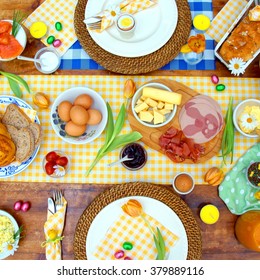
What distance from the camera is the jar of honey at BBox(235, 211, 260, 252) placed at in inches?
44.1

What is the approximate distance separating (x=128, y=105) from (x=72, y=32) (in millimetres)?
330

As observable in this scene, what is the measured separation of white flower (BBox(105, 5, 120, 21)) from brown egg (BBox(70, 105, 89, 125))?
1.09 feet

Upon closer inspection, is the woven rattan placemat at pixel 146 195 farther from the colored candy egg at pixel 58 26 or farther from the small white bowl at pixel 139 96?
the colored candy egg at pixel 58 26

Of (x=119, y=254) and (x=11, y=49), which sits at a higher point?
(x=11, y=49)

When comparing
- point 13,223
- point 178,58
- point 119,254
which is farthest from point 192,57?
point 13,223

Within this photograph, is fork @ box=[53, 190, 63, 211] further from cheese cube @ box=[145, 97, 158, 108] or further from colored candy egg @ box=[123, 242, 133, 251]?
cheese cube @ box=[145, 97, 158, 108]

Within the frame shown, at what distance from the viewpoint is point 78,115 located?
1.14 meters

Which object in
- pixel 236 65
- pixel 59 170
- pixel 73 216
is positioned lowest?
pixel 73 216

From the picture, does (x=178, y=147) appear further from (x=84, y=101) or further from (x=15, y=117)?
(x=15, y=117)

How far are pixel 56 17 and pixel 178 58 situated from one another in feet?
1.50

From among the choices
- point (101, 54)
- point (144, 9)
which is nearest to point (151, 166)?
point (101, 54)
